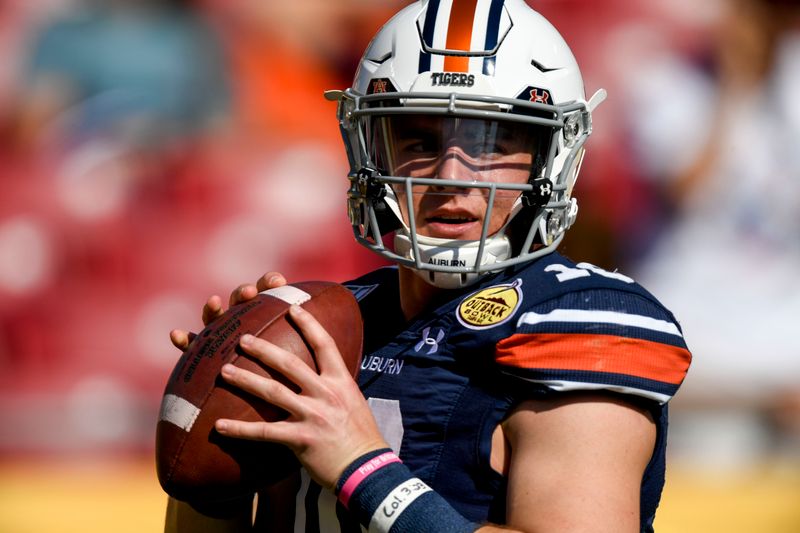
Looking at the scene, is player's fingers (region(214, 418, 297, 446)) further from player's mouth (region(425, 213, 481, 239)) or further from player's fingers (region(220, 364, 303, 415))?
player's mouth (region(425, 213, 481, 239))

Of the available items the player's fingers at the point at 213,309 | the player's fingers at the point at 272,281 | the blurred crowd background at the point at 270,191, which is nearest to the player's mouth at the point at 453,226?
the player's fingers at the point at 272,281

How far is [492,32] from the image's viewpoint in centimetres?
181

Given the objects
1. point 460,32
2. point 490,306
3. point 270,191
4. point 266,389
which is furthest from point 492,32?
point 270,191

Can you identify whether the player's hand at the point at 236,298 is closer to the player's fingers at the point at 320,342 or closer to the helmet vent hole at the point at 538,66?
the player's fingers at the point at 320,342

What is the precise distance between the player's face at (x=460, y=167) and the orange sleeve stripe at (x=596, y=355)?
245 mm


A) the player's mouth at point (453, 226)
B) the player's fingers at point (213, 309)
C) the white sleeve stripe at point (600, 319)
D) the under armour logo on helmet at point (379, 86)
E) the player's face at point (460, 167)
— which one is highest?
the under armour logo on helmet at point (379, 86)

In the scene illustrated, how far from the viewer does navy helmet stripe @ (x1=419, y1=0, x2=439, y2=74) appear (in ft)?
5.93

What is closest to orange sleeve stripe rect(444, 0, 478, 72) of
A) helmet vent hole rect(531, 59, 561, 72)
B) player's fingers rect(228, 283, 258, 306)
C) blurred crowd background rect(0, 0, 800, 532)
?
helmet vent hole rect(531, 59, 561, 72)

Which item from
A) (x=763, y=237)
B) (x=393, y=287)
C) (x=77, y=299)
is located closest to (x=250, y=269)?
(x=77, y=299)

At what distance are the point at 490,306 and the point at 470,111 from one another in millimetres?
313

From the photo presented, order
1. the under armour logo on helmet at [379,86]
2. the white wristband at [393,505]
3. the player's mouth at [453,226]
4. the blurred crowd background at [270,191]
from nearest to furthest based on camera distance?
the white wristband at [393,505] < the player's mouth at [453,226] < the under armour logo on helmet at [379,86] < the blurred crowd background at [270,191]

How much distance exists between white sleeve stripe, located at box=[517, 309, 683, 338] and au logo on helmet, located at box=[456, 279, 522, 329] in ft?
0.15

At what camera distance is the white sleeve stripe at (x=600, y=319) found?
61.6 inches

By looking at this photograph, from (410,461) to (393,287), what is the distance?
0.46 metres
